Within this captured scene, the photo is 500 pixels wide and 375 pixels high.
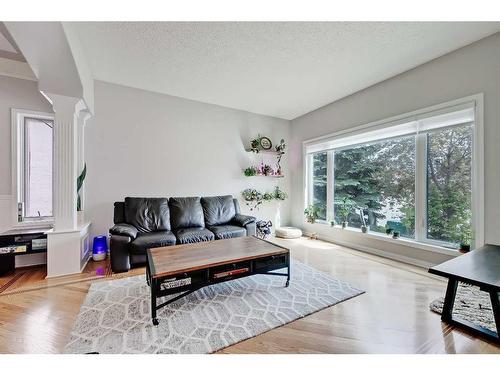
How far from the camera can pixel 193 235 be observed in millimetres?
3051

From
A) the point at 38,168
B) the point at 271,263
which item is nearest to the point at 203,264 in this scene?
the point at 271,263

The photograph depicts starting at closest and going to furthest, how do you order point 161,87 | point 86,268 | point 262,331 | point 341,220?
point 262,331
point 86,268
point 161,87
point 341,220

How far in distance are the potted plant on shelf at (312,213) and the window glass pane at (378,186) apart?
0.44 meters

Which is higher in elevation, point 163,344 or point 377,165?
point 377,165

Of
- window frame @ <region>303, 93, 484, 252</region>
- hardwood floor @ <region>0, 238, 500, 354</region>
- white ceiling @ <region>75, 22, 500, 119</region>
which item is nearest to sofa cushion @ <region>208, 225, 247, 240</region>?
hardwood floor @ <region>0, 238, 500, 354</region>

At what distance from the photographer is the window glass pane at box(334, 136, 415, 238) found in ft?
10.3

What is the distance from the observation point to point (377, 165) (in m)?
3.56

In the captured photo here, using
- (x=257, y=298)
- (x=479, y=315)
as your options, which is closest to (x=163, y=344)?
(x=257, y=298)

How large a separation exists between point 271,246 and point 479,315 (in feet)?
5.93

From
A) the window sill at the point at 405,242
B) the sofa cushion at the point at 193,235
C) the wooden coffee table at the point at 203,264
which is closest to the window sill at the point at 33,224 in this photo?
the sofa cushion at the point at 193,235

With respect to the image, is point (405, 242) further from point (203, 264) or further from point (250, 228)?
point (203, 264)
